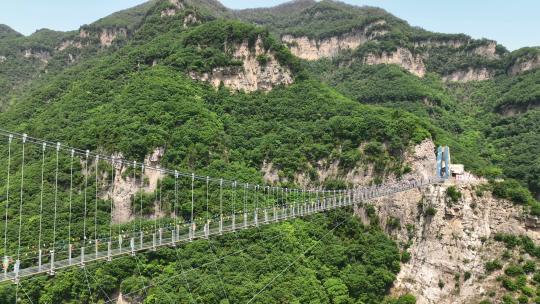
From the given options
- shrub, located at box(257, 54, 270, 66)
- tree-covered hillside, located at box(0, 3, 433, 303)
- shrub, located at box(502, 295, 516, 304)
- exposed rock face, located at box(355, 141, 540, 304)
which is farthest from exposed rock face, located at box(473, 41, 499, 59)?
shrub, located at box(502, 295, 516, 304)

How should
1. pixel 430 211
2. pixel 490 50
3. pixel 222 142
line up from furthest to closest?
pixel 490 50 → pixel 222 142 → pixel 430 211

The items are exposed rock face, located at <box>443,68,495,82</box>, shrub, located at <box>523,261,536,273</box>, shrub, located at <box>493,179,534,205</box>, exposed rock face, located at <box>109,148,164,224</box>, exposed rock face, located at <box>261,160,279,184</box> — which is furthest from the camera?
exposed rock face, located at <box>443,68,495,82</box>

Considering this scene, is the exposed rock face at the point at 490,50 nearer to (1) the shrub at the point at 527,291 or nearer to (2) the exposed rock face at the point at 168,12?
(2) the exposed rock face at the point at 168,12

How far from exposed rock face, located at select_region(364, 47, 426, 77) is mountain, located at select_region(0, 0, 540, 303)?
701 centimetres

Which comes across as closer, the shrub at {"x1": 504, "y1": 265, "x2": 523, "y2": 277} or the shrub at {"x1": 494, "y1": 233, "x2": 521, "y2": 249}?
the shrub at {"x1": 504, "y1": 265, "x2": 523, "y2": 277}

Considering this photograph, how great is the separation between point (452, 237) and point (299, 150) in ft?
51.1

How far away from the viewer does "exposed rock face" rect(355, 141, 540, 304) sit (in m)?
35.4

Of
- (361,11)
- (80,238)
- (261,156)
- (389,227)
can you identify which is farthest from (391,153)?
(361,11)

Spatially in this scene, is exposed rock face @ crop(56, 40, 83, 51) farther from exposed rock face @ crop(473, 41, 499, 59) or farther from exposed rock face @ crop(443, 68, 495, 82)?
exposed rock face @ crop(473, 41, 499, 59)

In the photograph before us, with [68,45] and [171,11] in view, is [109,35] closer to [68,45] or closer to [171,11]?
[68,45]

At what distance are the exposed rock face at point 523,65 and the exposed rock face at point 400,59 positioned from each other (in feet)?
48.2

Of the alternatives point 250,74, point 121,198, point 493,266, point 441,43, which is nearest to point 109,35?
point 250,74

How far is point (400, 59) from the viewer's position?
92375mm

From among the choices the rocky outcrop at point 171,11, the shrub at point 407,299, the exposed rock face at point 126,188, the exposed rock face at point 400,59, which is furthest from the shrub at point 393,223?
the exposed rock face at point 400,59
